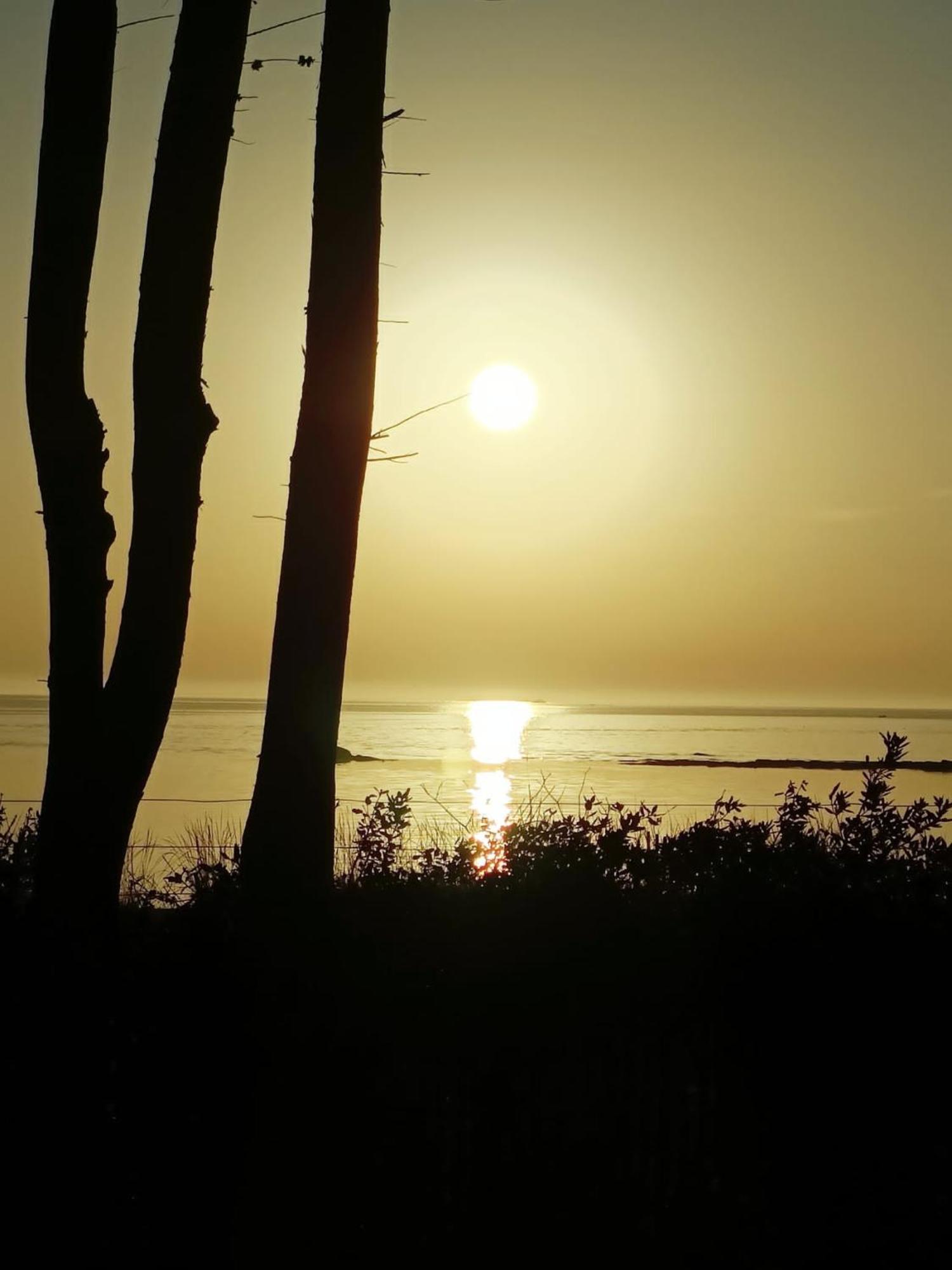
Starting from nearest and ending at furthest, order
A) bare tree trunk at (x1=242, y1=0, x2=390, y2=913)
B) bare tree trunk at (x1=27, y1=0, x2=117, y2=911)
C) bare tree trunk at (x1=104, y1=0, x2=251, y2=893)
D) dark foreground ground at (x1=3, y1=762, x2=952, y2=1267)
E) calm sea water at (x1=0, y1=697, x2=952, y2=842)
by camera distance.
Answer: dark foreground ground at (x1=3, y1=762, x2=952, y2=1267)
bare tree trunk at (x1=27, y1=0, x2=117, y2=911)
bare tree trunk at (x1=104, y1=0, x2=251, y2=893)
bare tree trunk at (x1=242, y1=0, x2=390, y2=913)
calm sea water at (x1=0, y1=697, x2=952, y2=842)

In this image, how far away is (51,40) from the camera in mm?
6207

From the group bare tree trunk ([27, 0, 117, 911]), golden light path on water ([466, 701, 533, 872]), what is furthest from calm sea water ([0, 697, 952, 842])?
bare tree trunk ([27, 0, 117, 911])

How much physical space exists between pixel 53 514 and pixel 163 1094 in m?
3.03

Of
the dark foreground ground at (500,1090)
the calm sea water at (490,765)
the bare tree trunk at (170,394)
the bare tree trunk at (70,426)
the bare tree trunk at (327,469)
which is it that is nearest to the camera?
the dark foreground ground at (500,1090)

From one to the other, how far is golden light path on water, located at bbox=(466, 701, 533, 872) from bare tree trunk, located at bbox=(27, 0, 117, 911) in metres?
1.84

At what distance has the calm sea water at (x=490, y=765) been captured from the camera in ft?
78.1

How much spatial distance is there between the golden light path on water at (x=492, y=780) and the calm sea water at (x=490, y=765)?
0.13 m

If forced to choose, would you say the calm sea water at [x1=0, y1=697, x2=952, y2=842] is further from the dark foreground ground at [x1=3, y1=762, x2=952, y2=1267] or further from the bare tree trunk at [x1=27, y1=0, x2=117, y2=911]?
the dark foreground ground at [x1=3, y1=762, x2=952, y2=1267]

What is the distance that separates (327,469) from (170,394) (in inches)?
35.8

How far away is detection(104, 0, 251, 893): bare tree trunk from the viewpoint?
5914 millimetres

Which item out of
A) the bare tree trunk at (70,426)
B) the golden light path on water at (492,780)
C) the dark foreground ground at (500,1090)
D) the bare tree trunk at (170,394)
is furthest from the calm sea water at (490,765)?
the dark foreground ground at (500,1090)

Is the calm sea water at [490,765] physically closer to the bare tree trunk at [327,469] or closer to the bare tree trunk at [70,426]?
the bare tree trunk at [327,469]

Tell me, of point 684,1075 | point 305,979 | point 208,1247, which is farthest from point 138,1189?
point 684,1075

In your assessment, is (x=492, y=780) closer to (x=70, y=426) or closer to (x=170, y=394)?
(x=170, y=394)
